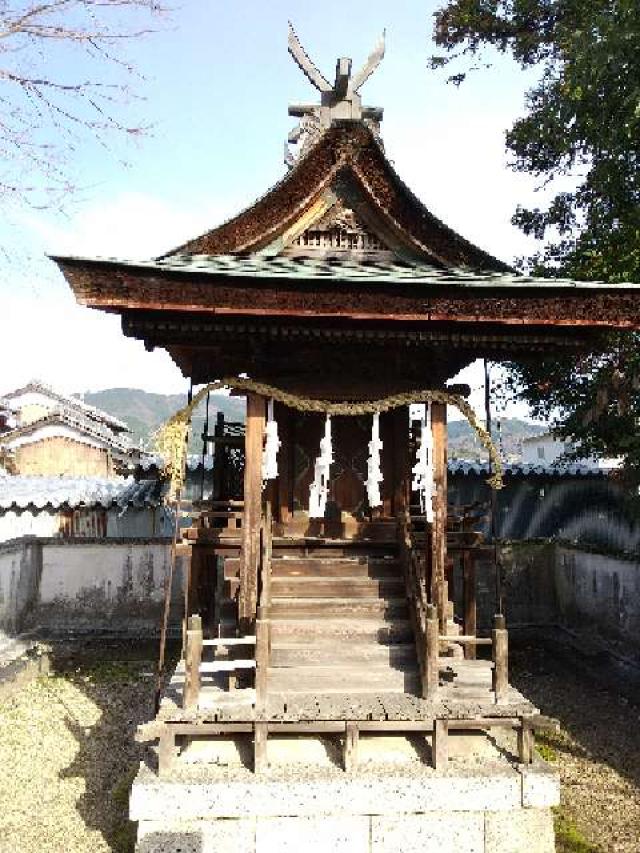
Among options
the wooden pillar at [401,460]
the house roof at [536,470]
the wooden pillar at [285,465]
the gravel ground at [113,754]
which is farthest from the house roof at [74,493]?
the wooden pillar at [401,460]

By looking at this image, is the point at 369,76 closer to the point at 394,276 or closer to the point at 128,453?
the point at 394,276

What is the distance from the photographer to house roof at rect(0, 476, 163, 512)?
19.1 metres

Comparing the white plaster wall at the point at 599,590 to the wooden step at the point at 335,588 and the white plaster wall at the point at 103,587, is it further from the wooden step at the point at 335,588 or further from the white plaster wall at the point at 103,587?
the white plaster wall at the point at 103,587

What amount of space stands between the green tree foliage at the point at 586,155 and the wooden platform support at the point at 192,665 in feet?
23.7

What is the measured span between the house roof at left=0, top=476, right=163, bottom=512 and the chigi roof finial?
43.6ft

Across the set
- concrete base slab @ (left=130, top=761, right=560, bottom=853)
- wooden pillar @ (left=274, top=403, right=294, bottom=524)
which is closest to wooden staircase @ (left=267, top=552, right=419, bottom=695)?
wooden pillar @ (left=274, top=403, right=294, bottom=524)

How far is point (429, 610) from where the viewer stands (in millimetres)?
7785

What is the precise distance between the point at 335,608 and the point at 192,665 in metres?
2.65

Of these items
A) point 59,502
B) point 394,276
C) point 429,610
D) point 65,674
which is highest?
point 394,276

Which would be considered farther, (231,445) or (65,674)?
(65,674)

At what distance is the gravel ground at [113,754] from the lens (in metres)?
7.19

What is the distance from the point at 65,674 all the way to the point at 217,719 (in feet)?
27.9

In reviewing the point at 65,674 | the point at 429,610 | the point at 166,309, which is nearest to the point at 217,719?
the point at 429,610

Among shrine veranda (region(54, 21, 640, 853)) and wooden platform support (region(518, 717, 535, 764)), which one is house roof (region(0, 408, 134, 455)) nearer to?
shrine veranda (region(54, 21, 640, 853))
